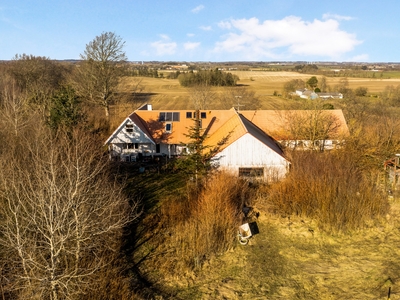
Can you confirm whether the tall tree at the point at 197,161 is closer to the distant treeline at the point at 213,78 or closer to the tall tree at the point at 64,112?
the tall tree at the point at 64,112

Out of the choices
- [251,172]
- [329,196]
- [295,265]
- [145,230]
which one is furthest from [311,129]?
[145,230]

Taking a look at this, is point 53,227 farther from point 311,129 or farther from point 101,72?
point 101,72

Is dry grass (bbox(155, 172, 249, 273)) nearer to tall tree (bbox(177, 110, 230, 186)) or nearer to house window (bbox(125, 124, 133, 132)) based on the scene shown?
tall tree (bbox(177, 110, 230, 186))

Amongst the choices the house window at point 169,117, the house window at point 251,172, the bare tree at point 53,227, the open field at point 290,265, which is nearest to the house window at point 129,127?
the house window at point 169,117

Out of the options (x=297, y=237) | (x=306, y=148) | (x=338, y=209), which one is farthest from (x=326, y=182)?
(x=306, y=148)

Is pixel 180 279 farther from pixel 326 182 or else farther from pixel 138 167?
pixel 138 167

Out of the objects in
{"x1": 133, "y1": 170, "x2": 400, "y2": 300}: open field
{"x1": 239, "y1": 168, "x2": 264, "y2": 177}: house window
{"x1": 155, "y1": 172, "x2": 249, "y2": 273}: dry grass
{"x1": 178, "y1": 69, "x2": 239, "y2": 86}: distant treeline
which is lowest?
{"x1": 133, "y1": 170, "x2": 400, "y2": 300}: open field

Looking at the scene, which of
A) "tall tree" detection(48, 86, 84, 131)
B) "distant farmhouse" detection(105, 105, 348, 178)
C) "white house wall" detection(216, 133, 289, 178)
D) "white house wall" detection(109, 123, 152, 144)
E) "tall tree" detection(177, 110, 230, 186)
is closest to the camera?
"tall tree" detection(177, 110, 230, 186)

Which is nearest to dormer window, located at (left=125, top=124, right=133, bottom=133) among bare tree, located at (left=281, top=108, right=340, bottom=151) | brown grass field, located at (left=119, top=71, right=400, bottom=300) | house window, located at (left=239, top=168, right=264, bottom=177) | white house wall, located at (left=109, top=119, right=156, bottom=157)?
white house wall, located at (left=109, top=119, right=156, bottom=157)
